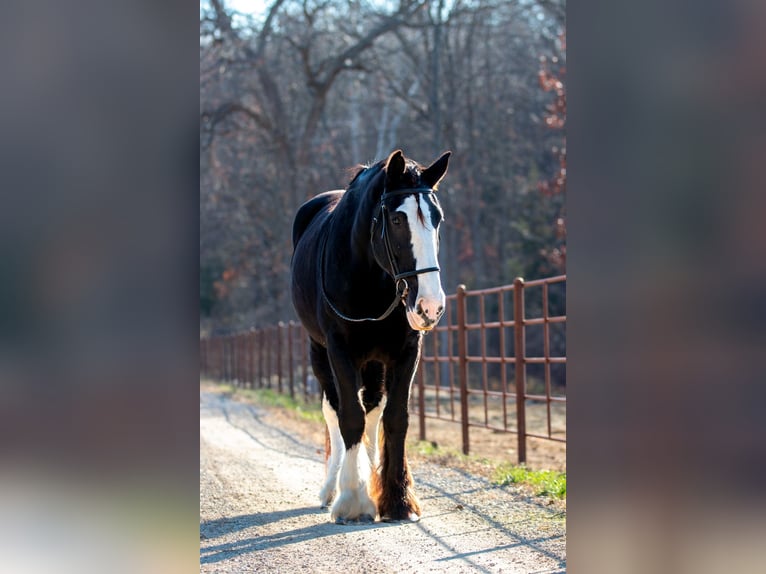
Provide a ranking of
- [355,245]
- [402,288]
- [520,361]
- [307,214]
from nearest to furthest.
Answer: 1. [402,288]
2. [355,245]
3. [307,214]
4. [520,361]

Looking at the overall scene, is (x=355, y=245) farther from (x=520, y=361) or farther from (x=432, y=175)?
(x=520, y=361)

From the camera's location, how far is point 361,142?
2867 centimetres

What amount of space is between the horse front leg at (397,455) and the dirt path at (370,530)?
109 millimetres

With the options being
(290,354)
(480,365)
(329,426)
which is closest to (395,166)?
(329,426)

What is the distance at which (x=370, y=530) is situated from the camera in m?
4.53

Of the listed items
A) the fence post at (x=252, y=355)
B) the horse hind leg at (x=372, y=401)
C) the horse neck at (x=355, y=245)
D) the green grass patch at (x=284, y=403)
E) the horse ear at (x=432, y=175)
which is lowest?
the green grass patch at (x=284, y=403)

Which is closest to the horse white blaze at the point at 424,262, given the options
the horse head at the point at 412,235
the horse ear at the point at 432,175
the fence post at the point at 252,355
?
the horse head at the point at 412,235

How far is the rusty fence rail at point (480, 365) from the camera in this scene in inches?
300

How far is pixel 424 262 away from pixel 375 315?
82 cm

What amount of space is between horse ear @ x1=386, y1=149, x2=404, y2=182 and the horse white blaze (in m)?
0.18

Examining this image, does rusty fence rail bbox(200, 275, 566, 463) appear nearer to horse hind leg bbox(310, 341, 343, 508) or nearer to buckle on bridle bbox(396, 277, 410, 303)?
horse hind leg bbox(310, 341, 343, 508)

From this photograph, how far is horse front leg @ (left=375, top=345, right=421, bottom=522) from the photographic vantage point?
187 inches

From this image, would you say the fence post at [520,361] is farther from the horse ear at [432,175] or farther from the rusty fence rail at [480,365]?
the horse ear at [432,175]
